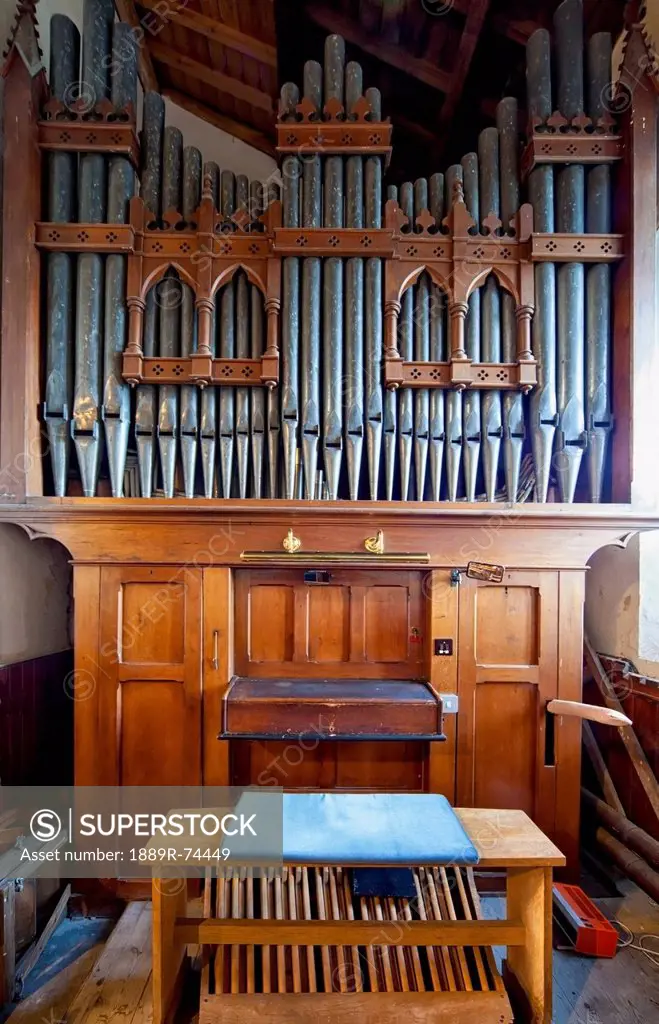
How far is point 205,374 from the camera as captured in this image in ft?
9.03

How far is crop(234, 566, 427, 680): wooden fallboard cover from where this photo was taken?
2979 mm

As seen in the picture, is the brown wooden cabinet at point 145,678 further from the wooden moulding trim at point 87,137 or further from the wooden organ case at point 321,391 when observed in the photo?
the wooden moulding trim at point 87,137

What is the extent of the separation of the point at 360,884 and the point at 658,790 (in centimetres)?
175

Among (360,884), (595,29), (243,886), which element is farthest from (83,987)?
A: (595,29)

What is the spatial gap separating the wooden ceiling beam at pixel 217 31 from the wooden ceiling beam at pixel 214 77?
25 cm

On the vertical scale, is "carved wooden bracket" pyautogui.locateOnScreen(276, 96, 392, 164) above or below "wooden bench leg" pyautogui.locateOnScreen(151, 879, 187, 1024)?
above

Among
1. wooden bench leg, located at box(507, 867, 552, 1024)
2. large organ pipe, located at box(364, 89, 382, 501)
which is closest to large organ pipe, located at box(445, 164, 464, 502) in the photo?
large organ pipe, located at box(364, 89, 382, 501)

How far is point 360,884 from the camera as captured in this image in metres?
2.08

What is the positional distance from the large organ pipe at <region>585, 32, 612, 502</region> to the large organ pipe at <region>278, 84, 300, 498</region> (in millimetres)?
1600

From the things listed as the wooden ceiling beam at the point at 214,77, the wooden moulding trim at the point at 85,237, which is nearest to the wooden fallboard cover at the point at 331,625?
the wooden moulding trim at the point at 85,237

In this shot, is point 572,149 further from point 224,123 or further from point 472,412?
point 224,123

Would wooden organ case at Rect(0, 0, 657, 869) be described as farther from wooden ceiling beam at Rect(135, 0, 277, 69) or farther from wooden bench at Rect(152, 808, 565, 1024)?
wooden ceiling beam at Rect(135, 0, 277, 69)

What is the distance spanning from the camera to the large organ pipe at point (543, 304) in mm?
2816

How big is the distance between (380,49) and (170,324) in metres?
2.75
